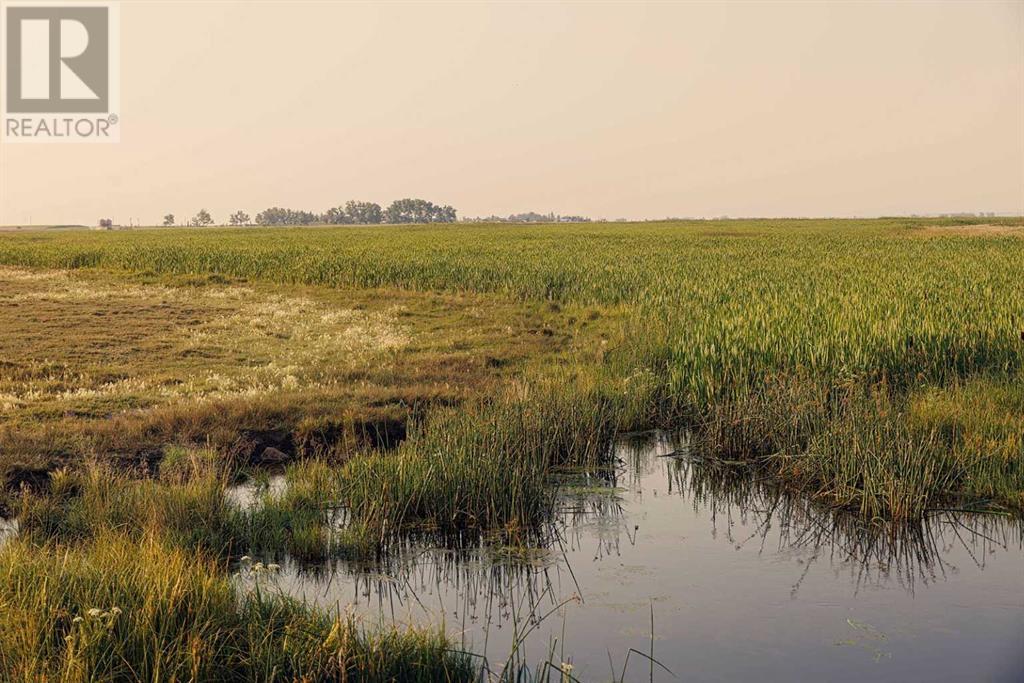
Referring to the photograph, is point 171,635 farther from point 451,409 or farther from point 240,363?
point 240,363

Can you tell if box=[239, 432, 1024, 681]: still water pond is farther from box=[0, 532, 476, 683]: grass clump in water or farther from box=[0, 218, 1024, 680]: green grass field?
box=[0, 218, 1024, 680]: green grass field

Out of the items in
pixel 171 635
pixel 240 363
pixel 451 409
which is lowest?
pixel 171 635

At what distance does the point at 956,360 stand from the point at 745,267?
1978 centimetres

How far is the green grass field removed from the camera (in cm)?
820

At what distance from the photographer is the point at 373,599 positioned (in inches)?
278

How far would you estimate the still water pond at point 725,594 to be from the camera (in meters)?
6.26

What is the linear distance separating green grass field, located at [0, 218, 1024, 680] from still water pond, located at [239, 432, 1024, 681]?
1.76 ft

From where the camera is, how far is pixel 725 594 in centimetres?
743

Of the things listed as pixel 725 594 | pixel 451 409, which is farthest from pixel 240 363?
pixel 725 594

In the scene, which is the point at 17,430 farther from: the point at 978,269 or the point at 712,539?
the point at 978,269

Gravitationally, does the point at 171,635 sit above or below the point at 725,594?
above

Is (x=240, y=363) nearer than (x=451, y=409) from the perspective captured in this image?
No

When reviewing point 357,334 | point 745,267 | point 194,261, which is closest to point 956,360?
point 357,334

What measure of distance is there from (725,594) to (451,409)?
5.81m
